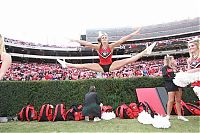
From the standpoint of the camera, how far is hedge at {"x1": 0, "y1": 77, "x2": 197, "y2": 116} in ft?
27.3

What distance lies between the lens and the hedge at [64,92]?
834 cm

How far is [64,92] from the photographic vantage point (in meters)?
8.50

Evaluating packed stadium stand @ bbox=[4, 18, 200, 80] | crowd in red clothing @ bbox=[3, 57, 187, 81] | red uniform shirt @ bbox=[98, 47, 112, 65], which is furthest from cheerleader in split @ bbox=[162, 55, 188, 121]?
packed stadium stand @ bbox=[4, 18, 200, 80]

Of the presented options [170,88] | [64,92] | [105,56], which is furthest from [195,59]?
[64,92]

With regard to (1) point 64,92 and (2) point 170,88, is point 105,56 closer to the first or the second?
(2) point 170,88

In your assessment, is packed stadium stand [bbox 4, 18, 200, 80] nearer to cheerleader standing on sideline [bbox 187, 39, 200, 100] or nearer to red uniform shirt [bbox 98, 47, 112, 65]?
red uniform shirt [bbox 98, 47, 112, 65]

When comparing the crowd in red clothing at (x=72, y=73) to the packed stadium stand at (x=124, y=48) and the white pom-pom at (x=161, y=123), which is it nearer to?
the packed stadium stand at (x=124, y=48)

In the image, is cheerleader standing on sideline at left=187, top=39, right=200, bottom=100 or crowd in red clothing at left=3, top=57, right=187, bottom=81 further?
crowd in red clothing at left=3, top=57, right=187, bottom=81

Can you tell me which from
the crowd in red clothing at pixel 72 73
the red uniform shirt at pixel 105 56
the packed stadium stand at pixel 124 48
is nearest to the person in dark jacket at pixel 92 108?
the red uniform shirt at pixel 105 56

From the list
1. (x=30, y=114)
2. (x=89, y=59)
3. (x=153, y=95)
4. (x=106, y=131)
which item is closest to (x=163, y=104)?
(x=153, y=95)

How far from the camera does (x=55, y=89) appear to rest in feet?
27.8

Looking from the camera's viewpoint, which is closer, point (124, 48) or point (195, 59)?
point (195, 59)

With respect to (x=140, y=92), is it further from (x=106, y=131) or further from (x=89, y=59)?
(x=89, y=59)

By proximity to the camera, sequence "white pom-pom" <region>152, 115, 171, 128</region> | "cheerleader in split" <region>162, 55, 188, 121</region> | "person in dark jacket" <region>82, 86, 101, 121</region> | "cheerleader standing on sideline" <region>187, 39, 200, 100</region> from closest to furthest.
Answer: "cheerleader standing on sideline" <region>187, 39, 200, 100</region>
"white pom-pom" <region>152, 115, 171, 128</region>
"cheerleader in split" <region>162, 55, 188, 121</region>
"person in dark jacket" <region>82, 86, 101, 121</region>
